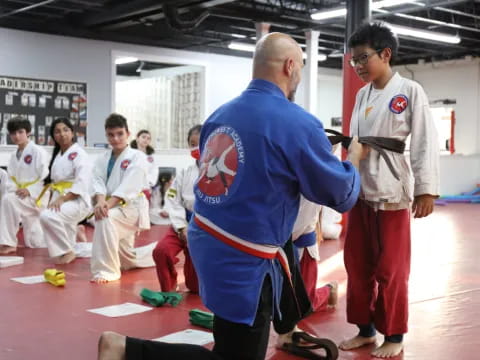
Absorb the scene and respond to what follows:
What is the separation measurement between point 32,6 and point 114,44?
2.62 m

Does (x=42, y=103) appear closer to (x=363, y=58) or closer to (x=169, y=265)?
(x=169, y=265)

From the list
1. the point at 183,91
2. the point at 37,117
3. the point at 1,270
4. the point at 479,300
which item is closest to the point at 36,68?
the point at 37,117

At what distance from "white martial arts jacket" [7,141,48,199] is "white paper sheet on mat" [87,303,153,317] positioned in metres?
2.98

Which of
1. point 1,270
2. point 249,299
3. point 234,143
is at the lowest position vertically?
point 1,270

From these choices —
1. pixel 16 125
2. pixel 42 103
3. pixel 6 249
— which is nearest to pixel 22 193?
pixel 6 249

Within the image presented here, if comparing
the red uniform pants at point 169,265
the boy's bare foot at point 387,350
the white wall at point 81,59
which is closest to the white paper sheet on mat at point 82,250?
the red uniform pants at point 169,265

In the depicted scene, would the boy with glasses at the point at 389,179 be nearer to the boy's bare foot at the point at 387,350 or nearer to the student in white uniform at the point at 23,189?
the boy's bare foot at the point at 387,350

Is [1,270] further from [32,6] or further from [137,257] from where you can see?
[32,6]

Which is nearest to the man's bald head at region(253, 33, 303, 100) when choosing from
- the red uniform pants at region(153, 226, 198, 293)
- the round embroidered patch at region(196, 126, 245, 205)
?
the round embroidered patch at region(196, 126, 245, 205)

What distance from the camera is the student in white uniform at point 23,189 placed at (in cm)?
674

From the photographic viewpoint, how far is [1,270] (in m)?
5.61

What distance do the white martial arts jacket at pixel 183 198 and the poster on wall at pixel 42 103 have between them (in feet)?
25.1

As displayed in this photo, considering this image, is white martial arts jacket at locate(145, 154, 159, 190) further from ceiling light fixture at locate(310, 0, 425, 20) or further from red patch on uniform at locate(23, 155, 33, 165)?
ceiling light fixture at locate(310, 0, 425, 20)

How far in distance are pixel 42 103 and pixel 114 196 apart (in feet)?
23.6
